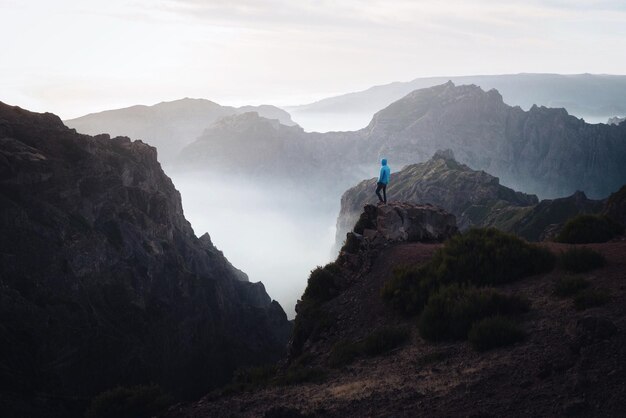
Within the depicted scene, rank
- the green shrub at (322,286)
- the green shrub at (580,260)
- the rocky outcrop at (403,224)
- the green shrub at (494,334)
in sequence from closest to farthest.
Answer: the green shrub at (494,334) < the green shrub at (580,260) < the green shrub at (322,286) < the rocky outcrop at (403,224)

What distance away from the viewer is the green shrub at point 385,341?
16547mm

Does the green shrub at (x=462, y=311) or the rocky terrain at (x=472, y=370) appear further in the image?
the green shrub at (x=462, y=311)

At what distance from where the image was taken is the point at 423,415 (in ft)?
35.6

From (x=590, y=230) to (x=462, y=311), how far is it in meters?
11.6

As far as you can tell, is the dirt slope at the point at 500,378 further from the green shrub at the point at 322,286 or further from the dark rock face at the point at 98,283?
the dark rock face at the point at 98,283

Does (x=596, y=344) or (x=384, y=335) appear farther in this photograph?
(x=384, y=335)

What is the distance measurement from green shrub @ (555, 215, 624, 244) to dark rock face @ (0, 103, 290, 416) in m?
39.8

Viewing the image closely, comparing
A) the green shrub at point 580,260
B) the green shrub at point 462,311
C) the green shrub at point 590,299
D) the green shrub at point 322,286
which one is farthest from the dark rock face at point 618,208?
the green shrub at point 462,311

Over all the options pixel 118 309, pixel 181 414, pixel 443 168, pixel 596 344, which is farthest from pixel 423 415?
pixel 443 168

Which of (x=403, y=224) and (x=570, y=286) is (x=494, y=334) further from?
(x=403, y=224)

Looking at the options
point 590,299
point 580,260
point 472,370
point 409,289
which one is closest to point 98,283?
point 409,289

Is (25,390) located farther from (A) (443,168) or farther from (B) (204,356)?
(A) (443,168)

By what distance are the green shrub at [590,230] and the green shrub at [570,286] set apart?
844 cm

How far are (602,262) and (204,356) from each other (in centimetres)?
6146
